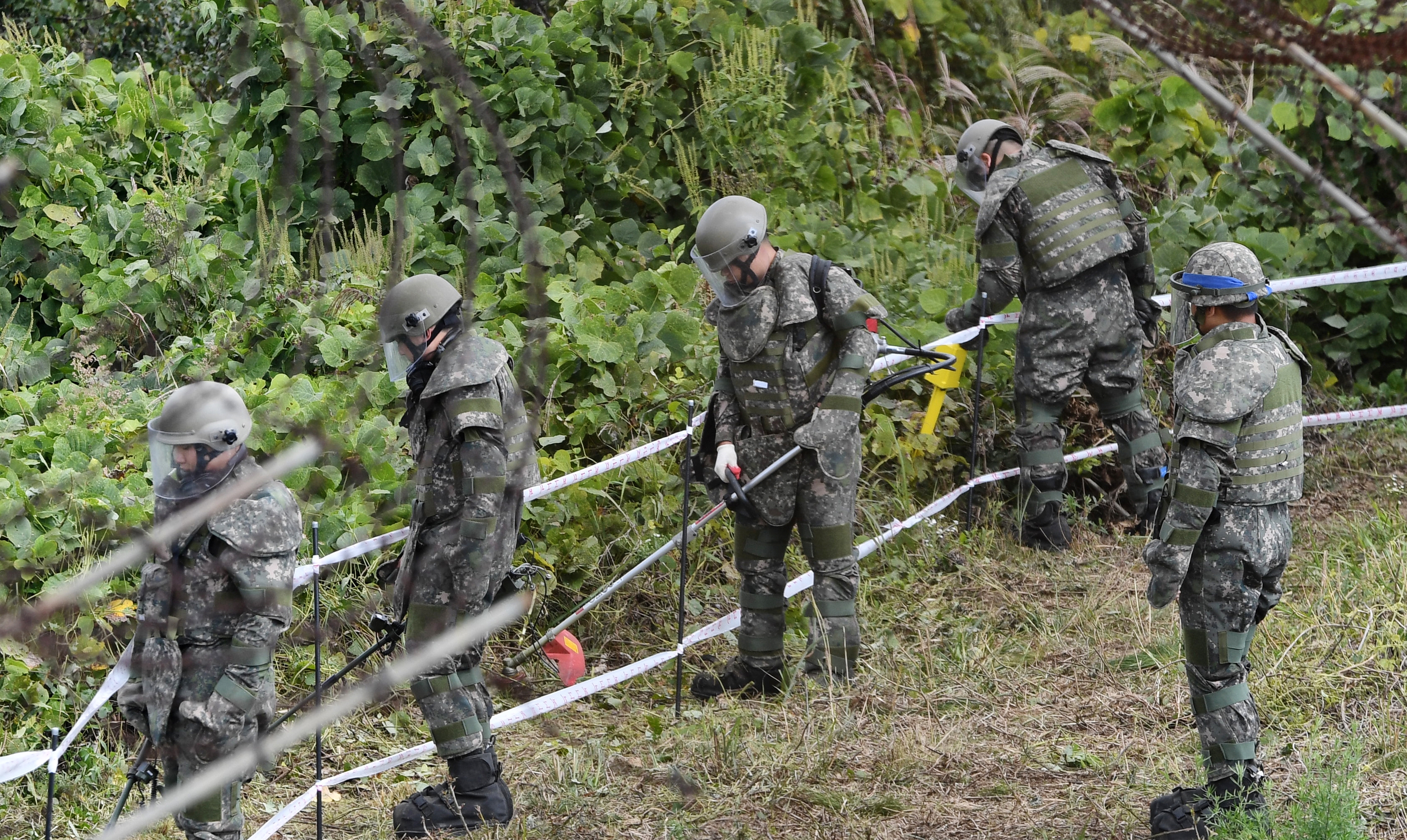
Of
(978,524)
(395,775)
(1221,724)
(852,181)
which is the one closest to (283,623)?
(395,775)

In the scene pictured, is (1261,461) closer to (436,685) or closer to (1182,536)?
(1182,536)

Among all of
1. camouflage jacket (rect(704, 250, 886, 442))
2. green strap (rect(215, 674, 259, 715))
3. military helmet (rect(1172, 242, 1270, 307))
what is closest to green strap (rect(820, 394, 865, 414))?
camouflage jacket (rect(704, 250, 886, 442))

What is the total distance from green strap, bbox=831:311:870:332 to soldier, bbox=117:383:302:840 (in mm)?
2227

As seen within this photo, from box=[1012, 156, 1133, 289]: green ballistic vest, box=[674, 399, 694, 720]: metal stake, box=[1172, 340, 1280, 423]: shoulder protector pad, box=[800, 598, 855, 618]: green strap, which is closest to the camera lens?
box=[1172, 340, 1280, 423]: shoulder protector pad

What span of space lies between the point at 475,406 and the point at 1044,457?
3.51m

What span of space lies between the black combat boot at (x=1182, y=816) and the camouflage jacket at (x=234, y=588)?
276 centimetres

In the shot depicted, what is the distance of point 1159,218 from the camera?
8.11m

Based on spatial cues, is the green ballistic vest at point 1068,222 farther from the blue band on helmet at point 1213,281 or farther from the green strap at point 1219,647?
the green strap at point 1219,647

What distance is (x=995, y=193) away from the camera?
6.66 meters

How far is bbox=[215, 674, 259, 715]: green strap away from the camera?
392 centimetres

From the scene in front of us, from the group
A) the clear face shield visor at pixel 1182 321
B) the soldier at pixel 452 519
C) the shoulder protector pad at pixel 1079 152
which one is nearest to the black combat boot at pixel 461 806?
the soldier at pixel 452 519

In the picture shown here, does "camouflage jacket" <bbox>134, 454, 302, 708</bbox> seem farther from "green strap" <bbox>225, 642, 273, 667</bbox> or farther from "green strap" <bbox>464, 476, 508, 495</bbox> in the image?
"green strap" <bbox>464, 476, 508, 495</bbox>

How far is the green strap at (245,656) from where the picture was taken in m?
3.93

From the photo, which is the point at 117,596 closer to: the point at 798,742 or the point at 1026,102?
the point at 798,742
